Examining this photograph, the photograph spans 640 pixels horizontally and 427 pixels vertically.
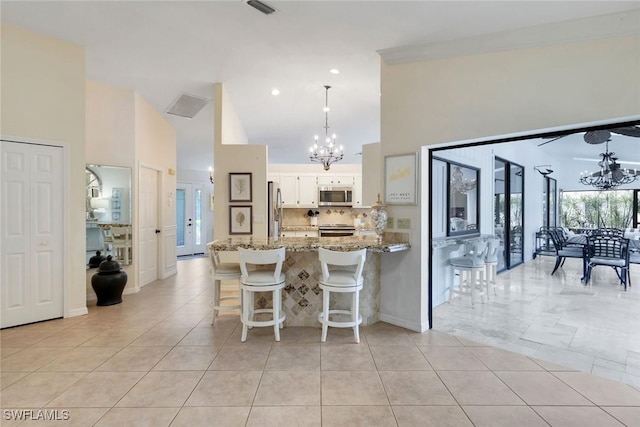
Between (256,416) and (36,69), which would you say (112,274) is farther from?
(256,416)

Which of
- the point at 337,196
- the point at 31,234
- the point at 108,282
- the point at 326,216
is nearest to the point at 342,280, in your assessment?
the point at 108,282

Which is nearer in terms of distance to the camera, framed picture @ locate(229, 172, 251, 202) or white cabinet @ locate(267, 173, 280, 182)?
framed picture @ locate(229, 172, 251, 202)

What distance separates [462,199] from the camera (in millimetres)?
4895

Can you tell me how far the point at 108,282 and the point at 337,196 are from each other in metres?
5.06

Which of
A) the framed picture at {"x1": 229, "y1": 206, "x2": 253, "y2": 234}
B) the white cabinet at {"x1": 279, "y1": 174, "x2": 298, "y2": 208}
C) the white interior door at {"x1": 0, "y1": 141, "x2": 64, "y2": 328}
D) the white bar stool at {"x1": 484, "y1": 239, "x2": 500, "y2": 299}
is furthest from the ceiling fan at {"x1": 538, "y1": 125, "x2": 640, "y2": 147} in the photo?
the white cabinet at {"x1": 279, "y1": 174, "x2": 298, "y2": 208}

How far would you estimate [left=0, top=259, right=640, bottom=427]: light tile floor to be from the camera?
2.05 m

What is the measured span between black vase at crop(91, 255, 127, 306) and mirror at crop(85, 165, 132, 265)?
1.34 ft

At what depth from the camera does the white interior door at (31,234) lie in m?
3.46

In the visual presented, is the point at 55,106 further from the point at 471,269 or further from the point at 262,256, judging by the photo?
the point at 471,269

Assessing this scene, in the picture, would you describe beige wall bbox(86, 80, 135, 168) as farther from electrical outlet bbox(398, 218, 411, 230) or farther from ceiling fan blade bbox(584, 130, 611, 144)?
ceiling fan blade bbox(584, 130, 611, 144)

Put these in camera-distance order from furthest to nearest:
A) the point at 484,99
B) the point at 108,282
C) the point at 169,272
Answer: the point at 169,272
the point at 108,282
the point at 484,99

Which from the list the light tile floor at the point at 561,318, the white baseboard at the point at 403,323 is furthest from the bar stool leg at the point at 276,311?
the light tile floor at the point at 561,318

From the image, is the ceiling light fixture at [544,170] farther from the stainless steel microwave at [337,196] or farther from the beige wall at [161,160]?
the beige wall at [161,160]

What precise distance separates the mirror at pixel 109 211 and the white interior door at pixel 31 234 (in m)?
0.80
